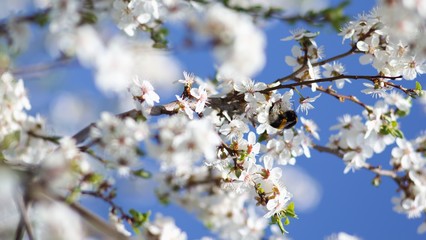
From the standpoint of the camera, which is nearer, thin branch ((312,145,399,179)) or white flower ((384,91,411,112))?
white flower ((384,91,411,112))

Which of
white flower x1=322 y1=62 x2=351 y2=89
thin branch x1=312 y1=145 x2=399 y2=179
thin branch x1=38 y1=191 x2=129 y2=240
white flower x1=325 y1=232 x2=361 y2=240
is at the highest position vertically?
white flower x1=322 y1=62 x2=351 y2=89

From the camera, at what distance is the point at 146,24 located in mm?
2541

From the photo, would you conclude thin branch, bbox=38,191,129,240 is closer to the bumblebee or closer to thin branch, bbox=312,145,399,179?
the bumblebee

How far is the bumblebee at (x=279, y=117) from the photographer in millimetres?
2430

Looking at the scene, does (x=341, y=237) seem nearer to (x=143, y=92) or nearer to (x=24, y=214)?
(x=143, y=92)

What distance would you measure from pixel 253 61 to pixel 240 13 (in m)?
0.23

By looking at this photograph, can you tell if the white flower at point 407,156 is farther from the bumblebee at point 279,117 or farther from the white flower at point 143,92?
the white flower at point 143,92

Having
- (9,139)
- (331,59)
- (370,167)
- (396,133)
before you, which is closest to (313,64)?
(331,59)

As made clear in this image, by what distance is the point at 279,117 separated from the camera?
7.97 ft

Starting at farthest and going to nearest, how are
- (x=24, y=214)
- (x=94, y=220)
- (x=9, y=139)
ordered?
(x=9, y=139) < (x=24, y=214) < (x=94, y=220)

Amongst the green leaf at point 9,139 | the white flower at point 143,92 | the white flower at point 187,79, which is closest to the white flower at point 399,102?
the white flower at point 187,79

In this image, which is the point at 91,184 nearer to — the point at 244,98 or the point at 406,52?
the point at 244,98

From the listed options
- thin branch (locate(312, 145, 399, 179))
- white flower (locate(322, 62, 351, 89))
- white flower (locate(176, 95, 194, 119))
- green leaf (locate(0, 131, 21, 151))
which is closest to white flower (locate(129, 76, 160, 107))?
white flower (locate(176, 95, 194, 119))

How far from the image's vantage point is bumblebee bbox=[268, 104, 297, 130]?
2.43 meters
